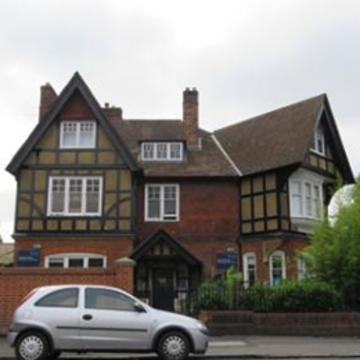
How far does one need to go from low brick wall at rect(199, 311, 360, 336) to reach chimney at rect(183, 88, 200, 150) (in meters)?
13.7

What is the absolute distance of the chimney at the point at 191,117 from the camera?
30500 millimetres

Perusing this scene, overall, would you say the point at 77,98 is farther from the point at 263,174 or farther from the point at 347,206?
the point at 347,206

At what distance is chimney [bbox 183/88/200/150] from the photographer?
30.5 meters

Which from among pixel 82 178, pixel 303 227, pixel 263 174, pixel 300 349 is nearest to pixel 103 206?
pixel 82 178

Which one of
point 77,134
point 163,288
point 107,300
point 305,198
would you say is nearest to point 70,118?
point 77,134

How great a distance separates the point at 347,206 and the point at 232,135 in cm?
1320

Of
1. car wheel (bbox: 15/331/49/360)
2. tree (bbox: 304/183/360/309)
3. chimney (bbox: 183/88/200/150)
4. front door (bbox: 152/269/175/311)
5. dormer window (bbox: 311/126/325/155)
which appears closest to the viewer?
car wheel (bbox: 15/331/49/360)

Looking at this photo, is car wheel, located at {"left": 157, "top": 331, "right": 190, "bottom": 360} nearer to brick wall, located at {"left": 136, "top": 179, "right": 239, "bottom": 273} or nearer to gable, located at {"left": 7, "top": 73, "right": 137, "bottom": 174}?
gable, located at {"left": 7, "top": 73, "right": 137, "bottom": 174}

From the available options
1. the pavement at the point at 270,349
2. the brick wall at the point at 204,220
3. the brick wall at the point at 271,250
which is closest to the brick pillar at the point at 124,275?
the pavement at the point at 270,349

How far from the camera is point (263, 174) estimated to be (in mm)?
27656

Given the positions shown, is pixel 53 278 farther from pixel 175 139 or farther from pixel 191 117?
pixel 191 117

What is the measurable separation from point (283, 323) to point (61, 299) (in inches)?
327

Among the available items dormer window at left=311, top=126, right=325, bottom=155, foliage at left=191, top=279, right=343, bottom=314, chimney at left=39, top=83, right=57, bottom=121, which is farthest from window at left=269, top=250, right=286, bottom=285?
chimney at left=39, top=83, right=57, bottom=121

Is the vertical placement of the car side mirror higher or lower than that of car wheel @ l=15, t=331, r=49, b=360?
higher
